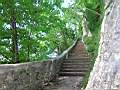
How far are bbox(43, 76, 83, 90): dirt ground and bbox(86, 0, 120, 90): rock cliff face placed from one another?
522 cm

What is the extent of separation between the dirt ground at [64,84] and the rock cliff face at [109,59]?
522 cm

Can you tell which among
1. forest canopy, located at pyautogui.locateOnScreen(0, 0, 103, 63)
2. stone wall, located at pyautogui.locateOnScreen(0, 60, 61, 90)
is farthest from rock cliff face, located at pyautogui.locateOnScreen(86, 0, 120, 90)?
forest canopy, located at pyautogui.locateOnScreen(0, 0, 103, 63)

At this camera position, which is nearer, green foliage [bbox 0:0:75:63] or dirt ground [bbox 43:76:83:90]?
dirt ground [bbox 43:76:83:90]

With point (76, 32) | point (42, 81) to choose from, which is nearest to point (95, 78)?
point (42, 81)

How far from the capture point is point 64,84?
10.5m

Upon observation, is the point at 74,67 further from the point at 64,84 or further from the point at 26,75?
the point at 26,75

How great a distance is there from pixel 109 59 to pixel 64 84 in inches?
242

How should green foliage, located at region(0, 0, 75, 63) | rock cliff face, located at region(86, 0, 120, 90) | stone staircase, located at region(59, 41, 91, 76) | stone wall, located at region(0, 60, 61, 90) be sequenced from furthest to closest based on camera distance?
stone staircase, located at region(59, 41, 91, 76) < green foliage, located at region(0, 0, 75, 63) < stone wall, located at region(0, 60, 61, 90) < rock cliff face, located at region(86, 0, 120, 90)

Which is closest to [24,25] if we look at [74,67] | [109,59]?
[74,67]

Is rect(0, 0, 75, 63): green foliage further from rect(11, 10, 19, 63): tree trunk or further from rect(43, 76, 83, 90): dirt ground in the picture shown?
rect(43, 76, 83, 90): dirt ground

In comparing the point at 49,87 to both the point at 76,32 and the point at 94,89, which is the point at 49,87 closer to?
the point at 94,89

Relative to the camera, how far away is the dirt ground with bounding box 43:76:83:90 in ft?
32.0

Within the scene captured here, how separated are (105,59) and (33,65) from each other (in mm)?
4138

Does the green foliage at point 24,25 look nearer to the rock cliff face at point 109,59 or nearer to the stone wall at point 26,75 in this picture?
the stone wall at point 26,75
